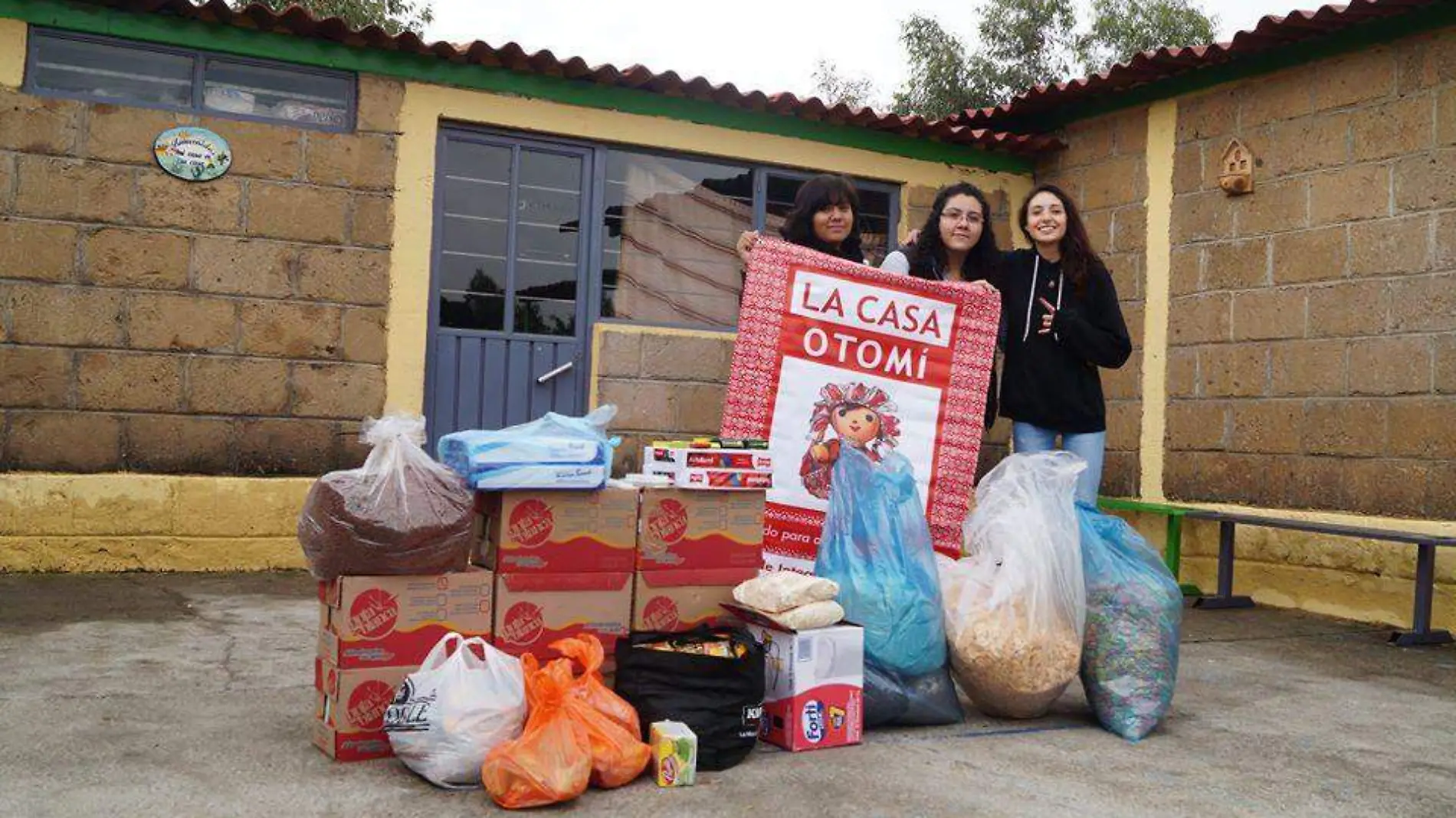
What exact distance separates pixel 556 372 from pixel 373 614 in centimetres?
387

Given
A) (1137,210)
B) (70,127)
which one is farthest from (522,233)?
(1137,210)

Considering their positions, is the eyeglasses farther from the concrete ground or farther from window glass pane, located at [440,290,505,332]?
window glass pane, located at [440,290,505,332]

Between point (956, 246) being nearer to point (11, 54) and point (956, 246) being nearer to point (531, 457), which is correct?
point (531, 457)

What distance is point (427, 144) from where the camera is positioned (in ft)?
21.8

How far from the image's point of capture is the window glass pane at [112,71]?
6004mm

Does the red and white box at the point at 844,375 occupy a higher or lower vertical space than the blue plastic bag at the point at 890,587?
higher

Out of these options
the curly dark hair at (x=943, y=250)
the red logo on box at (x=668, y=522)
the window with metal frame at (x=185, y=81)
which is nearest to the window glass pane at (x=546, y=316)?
the window with metal frame at (x=185, y=81)

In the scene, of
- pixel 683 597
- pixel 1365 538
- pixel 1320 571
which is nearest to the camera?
pixel 683 597

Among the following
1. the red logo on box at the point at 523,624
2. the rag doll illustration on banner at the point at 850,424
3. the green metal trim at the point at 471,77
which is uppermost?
the green metal trim at the point at 471,77

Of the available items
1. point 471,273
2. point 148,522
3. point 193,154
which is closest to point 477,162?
point 471,273

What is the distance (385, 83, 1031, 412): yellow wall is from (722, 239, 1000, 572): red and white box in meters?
2.50

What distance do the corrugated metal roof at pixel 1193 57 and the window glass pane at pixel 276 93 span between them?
4.22 meters

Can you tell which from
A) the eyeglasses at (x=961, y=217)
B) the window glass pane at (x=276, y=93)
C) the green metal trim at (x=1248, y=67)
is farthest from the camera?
the window glass pane at (x=276, y=93)

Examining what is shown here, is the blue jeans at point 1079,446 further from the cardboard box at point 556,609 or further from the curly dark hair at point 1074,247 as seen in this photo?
the cardboard box at point 556,609
